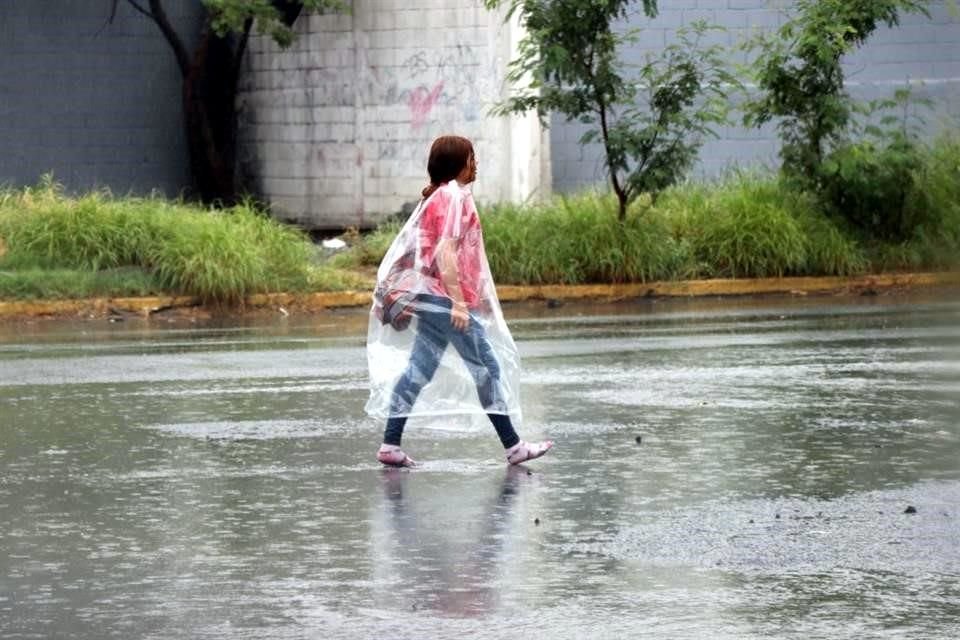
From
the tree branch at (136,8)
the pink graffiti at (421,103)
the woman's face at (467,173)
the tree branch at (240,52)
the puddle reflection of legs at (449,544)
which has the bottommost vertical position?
the puddle reflection of legs at (449,544)

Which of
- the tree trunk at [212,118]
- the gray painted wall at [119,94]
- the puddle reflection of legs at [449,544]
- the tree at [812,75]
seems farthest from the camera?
the tree trunk at [212,118]

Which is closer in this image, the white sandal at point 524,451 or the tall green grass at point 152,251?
the white sandal at point 524,451

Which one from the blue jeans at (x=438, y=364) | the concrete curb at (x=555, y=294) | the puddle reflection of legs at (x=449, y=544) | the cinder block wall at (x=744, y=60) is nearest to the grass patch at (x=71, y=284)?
the concrete curb at (x=555, y=294)

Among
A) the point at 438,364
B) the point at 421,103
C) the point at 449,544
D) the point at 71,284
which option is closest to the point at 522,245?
the point at 71,284

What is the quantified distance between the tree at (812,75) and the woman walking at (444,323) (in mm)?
10725

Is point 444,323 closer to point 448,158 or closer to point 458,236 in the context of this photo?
point 458,236

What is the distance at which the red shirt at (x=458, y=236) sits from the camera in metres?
9.56

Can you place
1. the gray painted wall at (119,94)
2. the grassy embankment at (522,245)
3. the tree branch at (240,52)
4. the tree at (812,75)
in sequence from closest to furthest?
the grassy embankment at (522,245)
the tree at (812,75)
the gray painted wall at (119,94)
the tree branch at (240,52)

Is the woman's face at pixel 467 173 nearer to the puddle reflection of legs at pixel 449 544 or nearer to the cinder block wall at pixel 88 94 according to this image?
the puddle reflection of legs at pixel 449 544

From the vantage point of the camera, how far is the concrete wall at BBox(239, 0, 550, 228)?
2373 centimetres

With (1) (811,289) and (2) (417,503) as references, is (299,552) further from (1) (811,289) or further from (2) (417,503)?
(1) (811,289)

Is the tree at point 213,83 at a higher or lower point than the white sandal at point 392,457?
higher

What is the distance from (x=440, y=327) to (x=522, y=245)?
10137mm

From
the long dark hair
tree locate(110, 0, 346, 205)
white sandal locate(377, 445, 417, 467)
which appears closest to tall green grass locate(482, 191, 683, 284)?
tree locate(110, 0, 346, 205)
